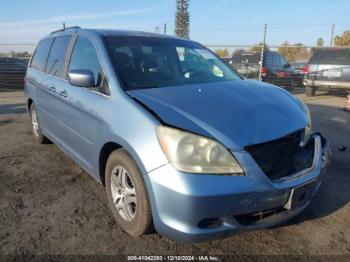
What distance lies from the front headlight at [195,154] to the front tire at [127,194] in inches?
14.6

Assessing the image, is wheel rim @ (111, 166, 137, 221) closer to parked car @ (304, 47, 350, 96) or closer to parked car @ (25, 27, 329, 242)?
parked car @ (25, 27, 329, 242)

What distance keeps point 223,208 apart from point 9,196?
256cm

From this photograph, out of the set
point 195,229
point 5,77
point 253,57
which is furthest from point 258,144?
point 5,77

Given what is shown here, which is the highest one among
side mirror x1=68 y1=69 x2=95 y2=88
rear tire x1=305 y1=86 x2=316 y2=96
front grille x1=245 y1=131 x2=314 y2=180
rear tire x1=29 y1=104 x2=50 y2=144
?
side mirror x1=68 y1=69 x2=95 y2=88

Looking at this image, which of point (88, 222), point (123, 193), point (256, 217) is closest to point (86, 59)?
point (123, 193)

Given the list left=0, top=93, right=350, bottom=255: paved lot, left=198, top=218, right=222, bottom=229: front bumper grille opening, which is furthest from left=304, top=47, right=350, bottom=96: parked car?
left=198, top=218, right=222, bottom=229: front bumper grille opening

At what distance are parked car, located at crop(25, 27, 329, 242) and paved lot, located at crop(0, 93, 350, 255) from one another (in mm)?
276

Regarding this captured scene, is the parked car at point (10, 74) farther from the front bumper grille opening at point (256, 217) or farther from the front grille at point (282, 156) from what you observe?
the front bumper grille opening at point (256, 217)

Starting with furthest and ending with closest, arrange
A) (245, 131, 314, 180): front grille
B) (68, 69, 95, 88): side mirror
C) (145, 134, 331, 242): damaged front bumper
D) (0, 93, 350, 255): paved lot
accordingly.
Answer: (68, 69, 95, 88): side mirror < (0, 93, 350, 255): paved lot < (245, 131, 314, 180): front grille < (145, 134, 331, 242): damaged front bumper

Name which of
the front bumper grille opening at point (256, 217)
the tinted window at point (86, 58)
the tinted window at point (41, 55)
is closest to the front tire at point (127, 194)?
the front bumper grille opening at point (256, 217)

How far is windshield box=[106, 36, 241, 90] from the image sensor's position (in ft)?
11.4

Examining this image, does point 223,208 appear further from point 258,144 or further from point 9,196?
point 9,196

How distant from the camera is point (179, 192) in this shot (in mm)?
2461

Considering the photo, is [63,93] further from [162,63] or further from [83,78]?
[162,63]
